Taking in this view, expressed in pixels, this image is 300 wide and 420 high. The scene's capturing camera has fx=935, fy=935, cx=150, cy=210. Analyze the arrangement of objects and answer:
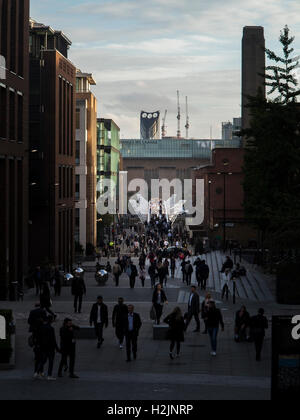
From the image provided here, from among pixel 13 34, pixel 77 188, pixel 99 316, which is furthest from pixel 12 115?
pixel 77 188

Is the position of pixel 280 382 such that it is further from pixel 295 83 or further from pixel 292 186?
pixel 295 83

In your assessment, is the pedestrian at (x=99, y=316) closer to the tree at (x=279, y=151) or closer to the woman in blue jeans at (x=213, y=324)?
the woman in blue jeans at (x=213, y=324)

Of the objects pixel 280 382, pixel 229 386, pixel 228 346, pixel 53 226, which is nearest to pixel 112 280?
pixel 53 226

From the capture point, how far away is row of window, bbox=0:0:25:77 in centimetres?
4397

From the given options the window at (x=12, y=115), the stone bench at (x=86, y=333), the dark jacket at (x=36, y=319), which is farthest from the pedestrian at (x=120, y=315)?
the window at (x=12, y=115)

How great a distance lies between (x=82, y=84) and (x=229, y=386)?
85505mm

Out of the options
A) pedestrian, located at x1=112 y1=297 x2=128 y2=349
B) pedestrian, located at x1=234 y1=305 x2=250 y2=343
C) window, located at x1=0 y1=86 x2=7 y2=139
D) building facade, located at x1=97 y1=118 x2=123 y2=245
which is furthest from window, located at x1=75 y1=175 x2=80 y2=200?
pedestrian, located at x1=112 y1=297 x2=128 y2=349

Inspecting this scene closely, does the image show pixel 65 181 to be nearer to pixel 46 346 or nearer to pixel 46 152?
pixel 46 152

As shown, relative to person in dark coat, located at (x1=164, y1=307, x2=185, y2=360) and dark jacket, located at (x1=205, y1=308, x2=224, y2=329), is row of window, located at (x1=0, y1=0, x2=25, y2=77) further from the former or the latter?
person in dark coat, located at (x1=164, y1=307, x2=185, y2=360)

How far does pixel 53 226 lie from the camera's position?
210 feet

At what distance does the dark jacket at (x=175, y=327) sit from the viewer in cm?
2206

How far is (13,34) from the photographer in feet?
150

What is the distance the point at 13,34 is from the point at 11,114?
4.05 m

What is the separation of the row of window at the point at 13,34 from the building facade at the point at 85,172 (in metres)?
41.1
